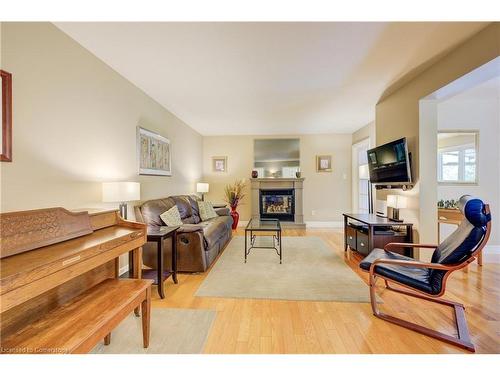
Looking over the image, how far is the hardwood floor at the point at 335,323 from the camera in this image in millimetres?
1556

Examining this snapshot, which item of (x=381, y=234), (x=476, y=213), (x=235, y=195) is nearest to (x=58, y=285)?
(x=476, y=213)

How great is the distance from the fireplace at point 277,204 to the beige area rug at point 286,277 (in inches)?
89.5

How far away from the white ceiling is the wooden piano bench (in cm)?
210

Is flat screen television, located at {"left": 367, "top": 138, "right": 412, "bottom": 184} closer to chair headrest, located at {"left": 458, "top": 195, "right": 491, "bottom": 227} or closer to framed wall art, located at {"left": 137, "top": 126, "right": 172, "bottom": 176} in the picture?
chair headrest, located at {"left": 458, "top": 195, "right": 491, "bottom": 227}

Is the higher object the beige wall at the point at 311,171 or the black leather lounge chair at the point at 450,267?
the beige wall at the point at 311,171

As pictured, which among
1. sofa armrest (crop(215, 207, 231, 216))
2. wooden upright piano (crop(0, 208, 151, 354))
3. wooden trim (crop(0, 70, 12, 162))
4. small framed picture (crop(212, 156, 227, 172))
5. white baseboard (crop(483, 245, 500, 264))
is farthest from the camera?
small framed picture (crop(212, 156, 227, 172))

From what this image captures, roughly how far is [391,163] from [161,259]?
3.29 metres

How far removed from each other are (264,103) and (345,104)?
142 cm

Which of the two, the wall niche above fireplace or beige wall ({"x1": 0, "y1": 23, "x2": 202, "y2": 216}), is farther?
the wall niche above fireplace

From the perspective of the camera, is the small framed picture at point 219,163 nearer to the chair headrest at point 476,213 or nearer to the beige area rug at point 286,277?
the beige area rug at point 286,277

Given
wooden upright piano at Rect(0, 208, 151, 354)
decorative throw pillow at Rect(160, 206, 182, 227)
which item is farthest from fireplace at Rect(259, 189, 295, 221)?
wooden upright piano at Rect(0, 208, 151, 354)

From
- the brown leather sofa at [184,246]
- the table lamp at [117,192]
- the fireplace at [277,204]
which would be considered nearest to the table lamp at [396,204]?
the brown leather sofa at [184,246]

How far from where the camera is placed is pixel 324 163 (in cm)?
616

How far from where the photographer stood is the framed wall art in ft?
10.5
